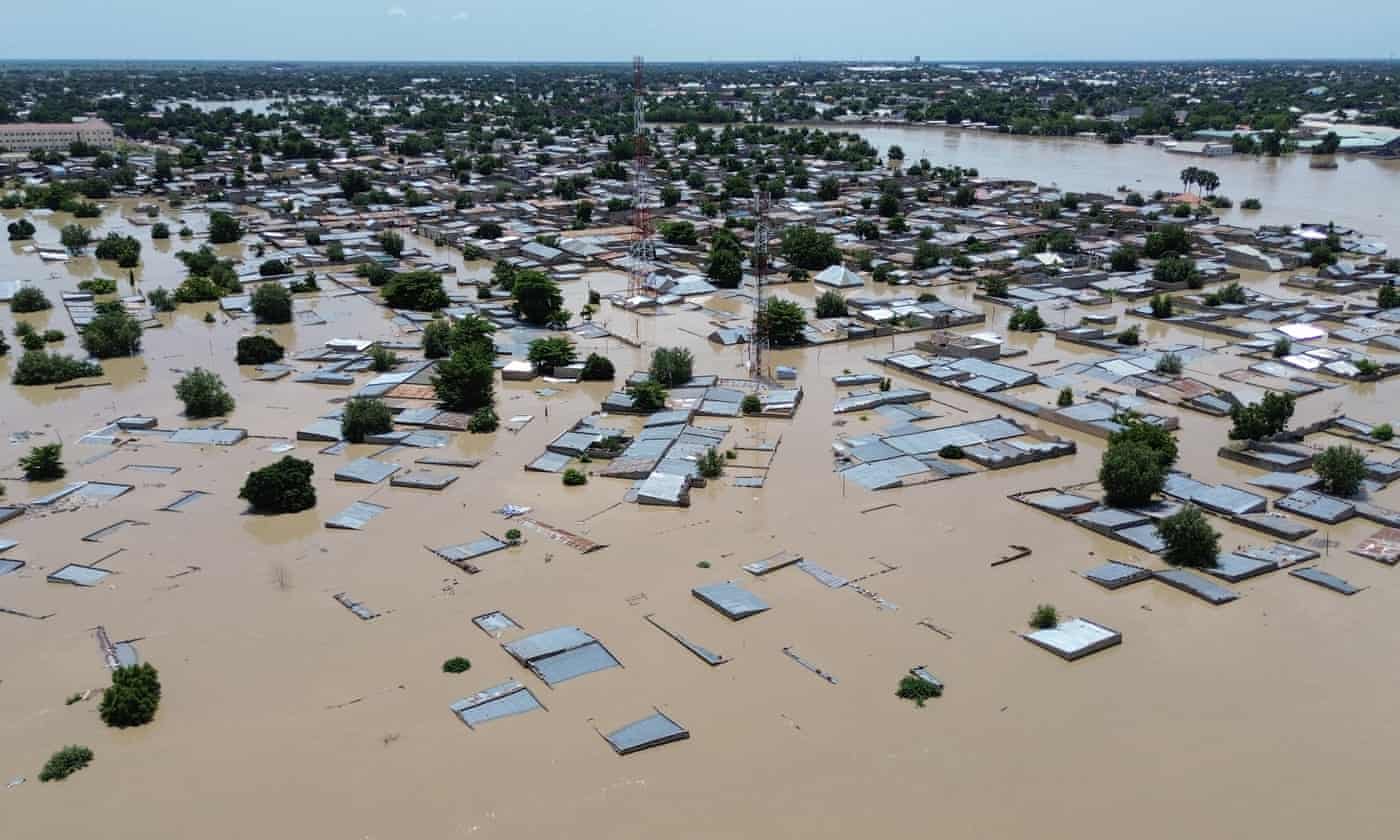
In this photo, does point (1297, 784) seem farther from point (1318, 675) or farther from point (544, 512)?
point (544, 512)

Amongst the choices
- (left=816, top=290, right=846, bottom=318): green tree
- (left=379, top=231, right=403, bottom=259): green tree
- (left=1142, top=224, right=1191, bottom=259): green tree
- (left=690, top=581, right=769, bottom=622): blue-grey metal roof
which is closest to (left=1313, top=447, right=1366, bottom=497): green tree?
(left=690, top=581, right=769, bottom=622): blue-grey metal roof

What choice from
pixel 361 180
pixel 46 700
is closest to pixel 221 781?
pixel 46 700

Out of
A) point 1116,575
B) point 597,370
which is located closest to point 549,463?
point 597,370

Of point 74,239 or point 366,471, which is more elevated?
point 74,239

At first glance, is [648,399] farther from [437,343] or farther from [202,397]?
[202,397]

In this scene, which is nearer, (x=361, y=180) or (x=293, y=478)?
(x=293, y=478)

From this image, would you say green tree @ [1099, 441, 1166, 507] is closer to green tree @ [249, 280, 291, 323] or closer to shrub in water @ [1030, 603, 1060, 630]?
shrub in water @ [1030, 603, 1060, 630]
